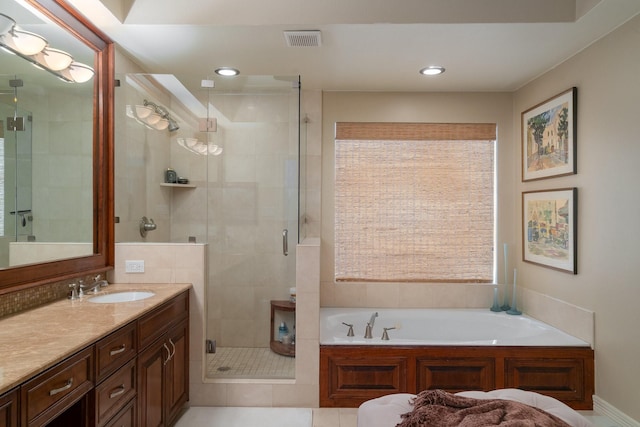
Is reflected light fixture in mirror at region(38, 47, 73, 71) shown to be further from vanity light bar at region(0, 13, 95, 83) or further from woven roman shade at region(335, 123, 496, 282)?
woven roman shade at region(335, 123, 496, 282)

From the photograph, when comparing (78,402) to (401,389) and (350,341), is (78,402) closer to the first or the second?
(350,341)

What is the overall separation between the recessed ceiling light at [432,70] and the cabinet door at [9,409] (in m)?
3.15

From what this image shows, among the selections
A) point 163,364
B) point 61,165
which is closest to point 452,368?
point 163,364

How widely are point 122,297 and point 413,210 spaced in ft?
8.57

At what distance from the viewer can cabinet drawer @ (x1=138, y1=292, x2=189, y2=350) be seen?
2.01 meters

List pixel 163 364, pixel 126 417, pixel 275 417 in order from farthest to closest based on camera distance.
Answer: pixel 275 417 → pixel 163 364 → pixel 126 417

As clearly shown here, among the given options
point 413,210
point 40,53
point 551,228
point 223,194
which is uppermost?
point 40,53

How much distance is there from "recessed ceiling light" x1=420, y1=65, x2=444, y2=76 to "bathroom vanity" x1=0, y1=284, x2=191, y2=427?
254cm

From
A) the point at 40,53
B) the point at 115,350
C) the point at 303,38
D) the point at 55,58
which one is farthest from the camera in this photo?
the point at 303,38

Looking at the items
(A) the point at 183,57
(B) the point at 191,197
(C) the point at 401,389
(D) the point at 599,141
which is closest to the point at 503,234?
(D) the point at 599,141

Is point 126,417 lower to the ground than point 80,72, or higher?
lower

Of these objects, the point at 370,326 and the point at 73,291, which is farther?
the point at 370,326

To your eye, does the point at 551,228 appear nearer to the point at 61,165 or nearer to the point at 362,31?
the point at 362,31

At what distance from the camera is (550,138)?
312 centimetres
